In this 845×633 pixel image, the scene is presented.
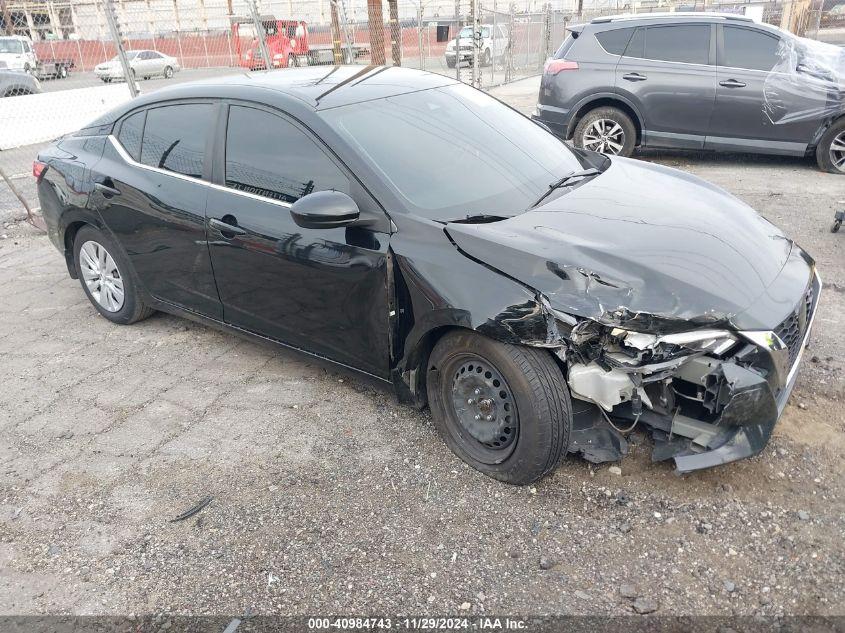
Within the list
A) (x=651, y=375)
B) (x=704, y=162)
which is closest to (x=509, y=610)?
(x=651, y=375)

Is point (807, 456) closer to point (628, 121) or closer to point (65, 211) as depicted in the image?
point (65, 211)

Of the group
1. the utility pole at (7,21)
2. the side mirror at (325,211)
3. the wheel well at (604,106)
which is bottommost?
the wheel well at (604,106)

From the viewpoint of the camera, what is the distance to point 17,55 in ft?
62.7

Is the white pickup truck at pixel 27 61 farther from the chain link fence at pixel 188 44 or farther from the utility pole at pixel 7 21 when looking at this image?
the utility pole at pixel 7 21

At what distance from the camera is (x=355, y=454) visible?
10.4ft

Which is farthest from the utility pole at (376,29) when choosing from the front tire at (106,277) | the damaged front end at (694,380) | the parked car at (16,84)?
the damaged front end at (694,380)

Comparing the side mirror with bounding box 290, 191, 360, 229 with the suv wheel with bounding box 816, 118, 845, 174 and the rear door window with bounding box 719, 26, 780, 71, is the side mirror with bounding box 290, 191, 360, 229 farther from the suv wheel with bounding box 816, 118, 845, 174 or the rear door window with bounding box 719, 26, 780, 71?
the suv wheel with bounding box 816, 118, 845, 174

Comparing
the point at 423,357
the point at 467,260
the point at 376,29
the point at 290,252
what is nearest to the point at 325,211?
the point at 290,252

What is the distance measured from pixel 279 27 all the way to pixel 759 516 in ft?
58.6

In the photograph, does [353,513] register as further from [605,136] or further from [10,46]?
[10,46]

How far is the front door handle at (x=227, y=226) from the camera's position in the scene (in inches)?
137

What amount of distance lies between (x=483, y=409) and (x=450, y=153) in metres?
1.36

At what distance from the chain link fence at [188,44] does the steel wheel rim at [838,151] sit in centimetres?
768

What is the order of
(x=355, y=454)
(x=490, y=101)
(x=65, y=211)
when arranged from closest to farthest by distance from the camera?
(x=355, y=454), (x=490, y=101), (x=65, y=211)
